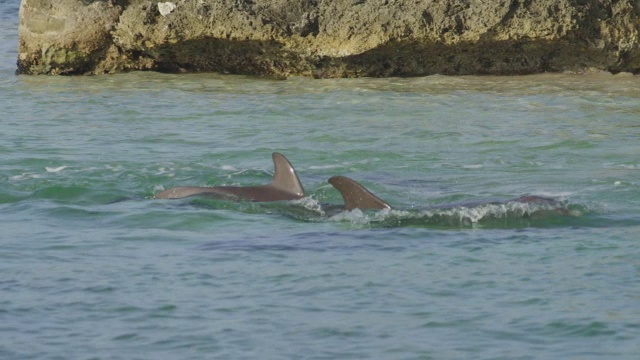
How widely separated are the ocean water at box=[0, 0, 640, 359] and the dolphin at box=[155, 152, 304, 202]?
0.11 m

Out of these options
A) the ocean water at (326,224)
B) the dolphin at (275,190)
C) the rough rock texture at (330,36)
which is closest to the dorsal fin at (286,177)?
the dolphin at (275,190)

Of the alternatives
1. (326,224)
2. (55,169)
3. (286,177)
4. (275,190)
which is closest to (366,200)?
(326,224)

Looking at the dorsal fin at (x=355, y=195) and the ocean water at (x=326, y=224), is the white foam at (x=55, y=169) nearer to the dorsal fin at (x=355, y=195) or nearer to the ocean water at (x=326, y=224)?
the ocean water at (x=326, y=224)

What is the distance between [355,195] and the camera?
854 centimetres

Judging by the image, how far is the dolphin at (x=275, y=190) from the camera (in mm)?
9008

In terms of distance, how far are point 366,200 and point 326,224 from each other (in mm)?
310

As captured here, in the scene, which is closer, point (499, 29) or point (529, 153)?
point (529, 153)

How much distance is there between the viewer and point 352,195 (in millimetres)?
8547

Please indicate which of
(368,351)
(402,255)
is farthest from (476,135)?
(368,351)

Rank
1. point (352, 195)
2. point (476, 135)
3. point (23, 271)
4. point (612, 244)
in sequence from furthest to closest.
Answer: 1. point (476, 135)
2. point (352, 195)
3. point (612, 244)
4. point (23, 271)

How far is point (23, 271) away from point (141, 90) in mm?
7302

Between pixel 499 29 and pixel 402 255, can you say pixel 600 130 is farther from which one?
pixel 402 255

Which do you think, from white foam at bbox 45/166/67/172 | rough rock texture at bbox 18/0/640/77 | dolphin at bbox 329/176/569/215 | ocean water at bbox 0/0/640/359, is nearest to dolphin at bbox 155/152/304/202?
ocean water at bbox 0/0/640/359

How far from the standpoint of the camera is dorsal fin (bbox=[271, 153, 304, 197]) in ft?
29.5
